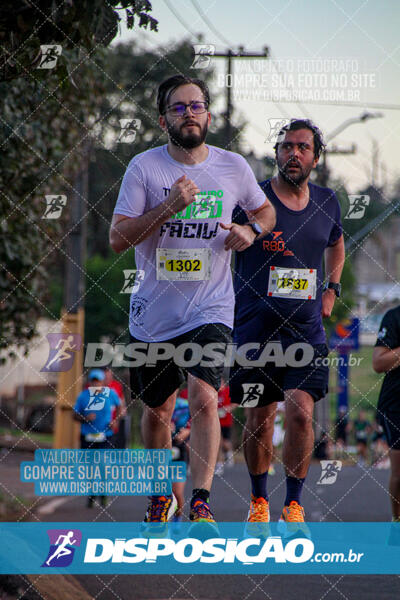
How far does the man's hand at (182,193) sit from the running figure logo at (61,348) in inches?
52.7

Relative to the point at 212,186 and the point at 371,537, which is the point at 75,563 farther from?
the point at 212,186

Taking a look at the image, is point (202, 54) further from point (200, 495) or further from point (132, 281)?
point (200, 495)

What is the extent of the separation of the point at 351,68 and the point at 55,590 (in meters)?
3.64

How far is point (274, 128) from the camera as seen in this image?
5605 mm

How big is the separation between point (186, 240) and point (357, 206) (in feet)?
3.32

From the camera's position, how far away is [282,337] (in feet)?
18.7

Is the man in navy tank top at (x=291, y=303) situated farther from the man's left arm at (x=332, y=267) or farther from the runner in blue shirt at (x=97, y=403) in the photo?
the runner in blue shirt at (x=97, y=403)

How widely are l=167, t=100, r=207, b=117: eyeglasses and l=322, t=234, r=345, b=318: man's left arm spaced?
1043mm

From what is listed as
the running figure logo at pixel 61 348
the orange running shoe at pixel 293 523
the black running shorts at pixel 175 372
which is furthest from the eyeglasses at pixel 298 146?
the orange running shoe at pixel 293 523

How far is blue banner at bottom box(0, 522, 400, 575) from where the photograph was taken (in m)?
5.39

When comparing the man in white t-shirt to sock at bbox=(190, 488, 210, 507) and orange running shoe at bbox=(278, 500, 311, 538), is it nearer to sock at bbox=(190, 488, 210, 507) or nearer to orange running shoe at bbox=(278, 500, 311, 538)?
sock at bbox=(190, 488, 210, 507)

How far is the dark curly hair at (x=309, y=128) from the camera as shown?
18.1ft

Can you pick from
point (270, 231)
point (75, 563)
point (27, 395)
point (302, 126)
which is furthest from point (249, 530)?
point (27, 395)

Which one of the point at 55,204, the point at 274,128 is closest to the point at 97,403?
the point at 55,204
